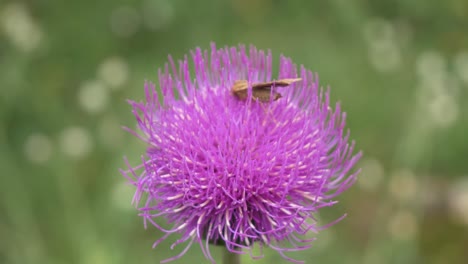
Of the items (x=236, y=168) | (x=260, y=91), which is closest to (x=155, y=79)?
(x=260, y=91)

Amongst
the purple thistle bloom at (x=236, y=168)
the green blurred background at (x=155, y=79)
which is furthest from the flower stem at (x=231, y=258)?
the green blurred background at (x=155, y=79)

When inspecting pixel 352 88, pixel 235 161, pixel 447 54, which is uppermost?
pixel 447 54

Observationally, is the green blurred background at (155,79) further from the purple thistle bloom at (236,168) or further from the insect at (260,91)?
the insect at (260,91)

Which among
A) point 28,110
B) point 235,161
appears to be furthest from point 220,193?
point 28,110

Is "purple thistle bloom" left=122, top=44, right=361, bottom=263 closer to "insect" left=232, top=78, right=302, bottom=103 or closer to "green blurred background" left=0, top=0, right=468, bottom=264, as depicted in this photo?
"insect" left=232, top=78, right=302, bottom=103

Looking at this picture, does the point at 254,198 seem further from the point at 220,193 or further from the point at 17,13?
the point at 17,13

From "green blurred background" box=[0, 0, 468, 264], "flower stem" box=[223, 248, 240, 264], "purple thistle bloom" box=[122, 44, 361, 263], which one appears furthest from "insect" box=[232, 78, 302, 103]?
"green blurred background" box=[0, 0, 468, 264]
